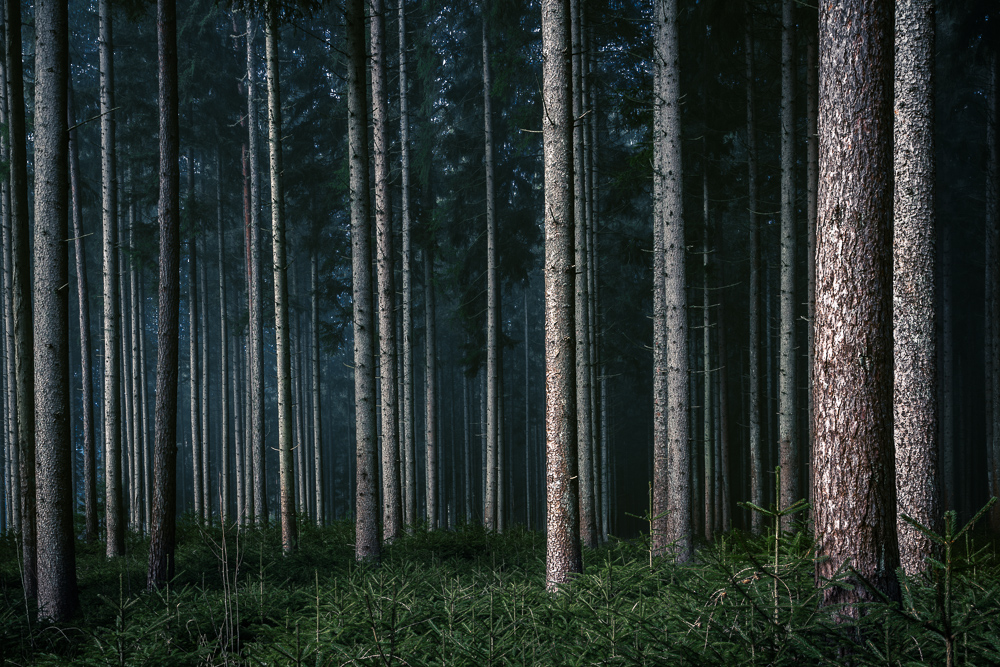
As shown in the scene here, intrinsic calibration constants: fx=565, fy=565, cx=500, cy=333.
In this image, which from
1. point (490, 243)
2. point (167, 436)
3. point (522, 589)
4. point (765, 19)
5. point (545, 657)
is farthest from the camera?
point (490, 243)

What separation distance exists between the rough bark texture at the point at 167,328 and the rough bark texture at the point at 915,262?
8.09m

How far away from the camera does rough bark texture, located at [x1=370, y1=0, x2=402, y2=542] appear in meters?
9.73

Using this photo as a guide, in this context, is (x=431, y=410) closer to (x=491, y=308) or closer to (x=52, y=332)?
(x=491, y=308)

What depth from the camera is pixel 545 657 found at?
10.9ft

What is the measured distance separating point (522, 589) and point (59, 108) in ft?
24.6

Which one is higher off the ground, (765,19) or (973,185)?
(765,19)

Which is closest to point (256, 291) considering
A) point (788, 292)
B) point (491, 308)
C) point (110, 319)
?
point (110, 319)

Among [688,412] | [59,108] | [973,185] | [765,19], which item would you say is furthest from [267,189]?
[973,185]

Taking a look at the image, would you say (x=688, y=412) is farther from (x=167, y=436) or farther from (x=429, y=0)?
(x=429, y=0)

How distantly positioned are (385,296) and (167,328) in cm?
339

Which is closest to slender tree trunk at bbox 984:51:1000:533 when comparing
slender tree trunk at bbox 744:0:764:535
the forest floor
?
slender tree trunk at bbox 744:0:764:535

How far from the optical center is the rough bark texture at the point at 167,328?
7.08m

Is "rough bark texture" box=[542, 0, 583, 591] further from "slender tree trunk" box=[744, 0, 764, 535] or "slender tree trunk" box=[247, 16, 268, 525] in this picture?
"slender tree trunk" box=[247, 16, 268, 525]

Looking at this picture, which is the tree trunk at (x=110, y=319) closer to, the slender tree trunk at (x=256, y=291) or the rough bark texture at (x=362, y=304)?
the slender tree trunk at (x=256, y=291)
